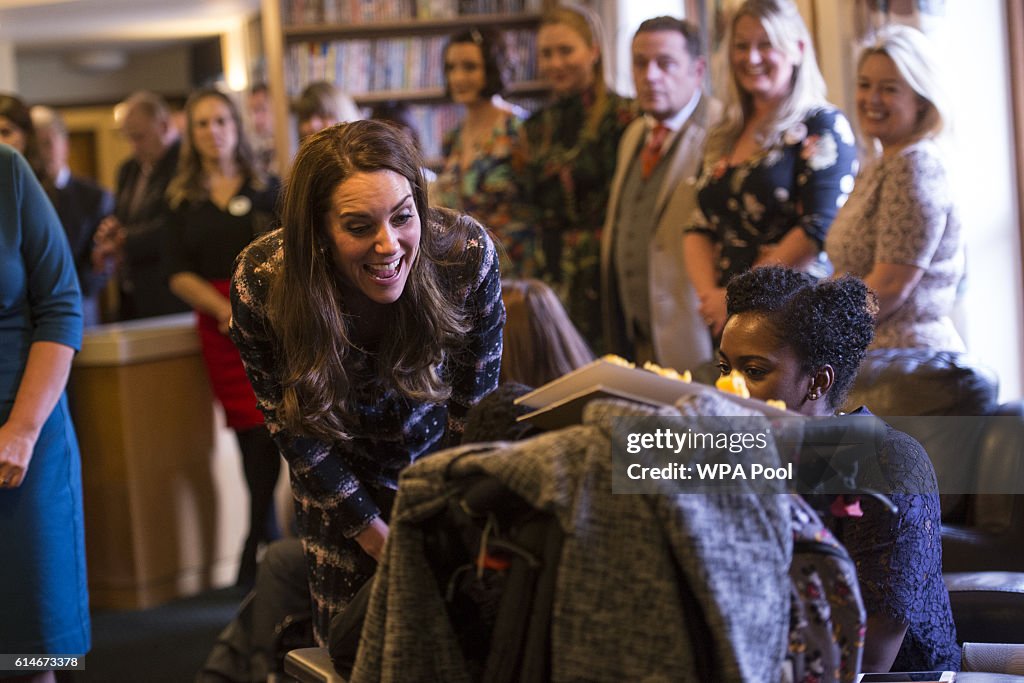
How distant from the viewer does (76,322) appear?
2172 mm

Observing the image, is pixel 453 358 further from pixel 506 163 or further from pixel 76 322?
pixel 506 163

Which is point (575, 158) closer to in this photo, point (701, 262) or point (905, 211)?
point (701, 262)

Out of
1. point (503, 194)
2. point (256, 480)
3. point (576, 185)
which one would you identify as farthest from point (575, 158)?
point (256, 480)

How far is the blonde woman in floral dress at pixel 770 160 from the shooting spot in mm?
2869

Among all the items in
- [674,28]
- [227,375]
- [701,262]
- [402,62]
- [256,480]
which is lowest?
[256,480]

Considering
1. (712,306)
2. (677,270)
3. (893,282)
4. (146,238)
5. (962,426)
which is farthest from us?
(146,238)

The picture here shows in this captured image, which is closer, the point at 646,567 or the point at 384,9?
the point at 646,567

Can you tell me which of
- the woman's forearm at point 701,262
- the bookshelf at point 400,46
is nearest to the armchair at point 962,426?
the woman's forearm at point 701,262

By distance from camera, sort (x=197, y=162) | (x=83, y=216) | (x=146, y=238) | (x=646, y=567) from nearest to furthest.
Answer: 1. (x=646, y=567)
2. (x=197, y=162)
3. (x=83, y=216)
4. (x=146, y=238)

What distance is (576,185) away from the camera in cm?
379

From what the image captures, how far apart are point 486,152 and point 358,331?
2.18m

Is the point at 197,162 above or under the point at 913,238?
above

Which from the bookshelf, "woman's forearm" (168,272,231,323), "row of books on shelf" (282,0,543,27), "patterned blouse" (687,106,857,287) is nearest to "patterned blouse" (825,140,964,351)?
"patterned blouse" (687,106,857,287)

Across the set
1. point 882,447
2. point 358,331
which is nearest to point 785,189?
point 358,331
